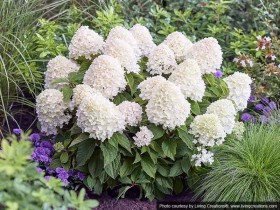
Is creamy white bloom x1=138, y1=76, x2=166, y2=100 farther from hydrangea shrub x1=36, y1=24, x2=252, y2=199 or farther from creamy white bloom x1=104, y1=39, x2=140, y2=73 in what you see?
creamy white bloom x1=104, y1=39, x2=140, y2=73

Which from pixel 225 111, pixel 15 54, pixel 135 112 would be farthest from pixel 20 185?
pixel 15 54

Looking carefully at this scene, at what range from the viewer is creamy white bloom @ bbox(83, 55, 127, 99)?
127 inches

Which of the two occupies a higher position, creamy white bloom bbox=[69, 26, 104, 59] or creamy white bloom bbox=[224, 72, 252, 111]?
creamy white bloom bbox=[69, 26, 104, 59]

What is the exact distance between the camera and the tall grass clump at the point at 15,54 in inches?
159

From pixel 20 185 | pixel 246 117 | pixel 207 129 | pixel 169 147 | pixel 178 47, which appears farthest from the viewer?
pixel 246 117

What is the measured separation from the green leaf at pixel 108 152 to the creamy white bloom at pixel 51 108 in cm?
39

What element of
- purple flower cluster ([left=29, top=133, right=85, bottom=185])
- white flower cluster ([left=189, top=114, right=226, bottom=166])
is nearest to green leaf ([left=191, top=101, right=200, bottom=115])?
white flower cluster ([left=189, top=114, right=226, bottom=166])

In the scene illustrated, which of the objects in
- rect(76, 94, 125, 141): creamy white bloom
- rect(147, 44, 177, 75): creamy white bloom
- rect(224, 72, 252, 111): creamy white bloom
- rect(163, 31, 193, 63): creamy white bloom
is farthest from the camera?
rect(163, 31, 193, 63): creamy white bloom

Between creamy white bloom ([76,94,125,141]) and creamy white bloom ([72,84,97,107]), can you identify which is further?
creamy white bloom ([72,84,97,107])

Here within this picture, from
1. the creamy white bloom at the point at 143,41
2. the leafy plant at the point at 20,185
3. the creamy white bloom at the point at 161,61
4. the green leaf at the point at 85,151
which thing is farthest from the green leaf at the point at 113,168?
the leafy plant at the point at 20,185

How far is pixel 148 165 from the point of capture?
10.8 feet

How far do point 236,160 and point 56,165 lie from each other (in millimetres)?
1139

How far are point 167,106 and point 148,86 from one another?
206mm

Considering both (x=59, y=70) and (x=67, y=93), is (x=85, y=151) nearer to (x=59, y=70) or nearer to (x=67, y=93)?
(x=67, y=93)
